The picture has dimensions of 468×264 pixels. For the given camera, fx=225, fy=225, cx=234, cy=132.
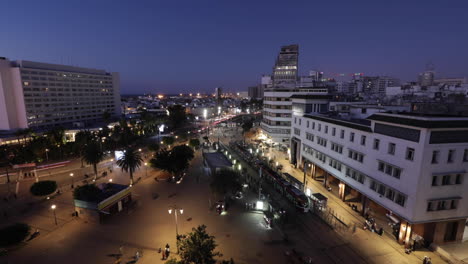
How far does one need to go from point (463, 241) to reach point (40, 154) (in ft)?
275

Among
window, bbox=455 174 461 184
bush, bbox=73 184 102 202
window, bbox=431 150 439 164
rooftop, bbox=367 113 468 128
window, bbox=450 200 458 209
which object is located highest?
rooftop, bbox=367 113 468 128

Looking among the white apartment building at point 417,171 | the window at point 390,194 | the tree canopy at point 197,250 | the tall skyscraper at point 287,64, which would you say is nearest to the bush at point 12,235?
the tree canopy at point 197,250

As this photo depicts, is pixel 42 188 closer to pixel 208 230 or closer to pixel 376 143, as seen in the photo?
pixel 208 230

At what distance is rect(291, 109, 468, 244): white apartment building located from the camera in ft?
78.7

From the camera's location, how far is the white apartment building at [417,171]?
78.7 ft

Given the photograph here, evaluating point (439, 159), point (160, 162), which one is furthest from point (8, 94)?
point (439, 159)

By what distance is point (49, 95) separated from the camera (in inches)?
4067

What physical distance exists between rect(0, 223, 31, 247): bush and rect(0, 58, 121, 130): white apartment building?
288ft

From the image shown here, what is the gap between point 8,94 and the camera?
90.6m

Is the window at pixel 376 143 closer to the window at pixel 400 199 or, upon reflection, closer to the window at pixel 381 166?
the window at pixel 381 166

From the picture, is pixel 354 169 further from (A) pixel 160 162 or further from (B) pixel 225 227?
(A) pixel 160 162

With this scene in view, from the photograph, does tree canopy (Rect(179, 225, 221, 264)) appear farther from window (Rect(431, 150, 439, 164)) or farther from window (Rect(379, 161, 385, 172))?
window (Rect(431, 150, 439, 164))

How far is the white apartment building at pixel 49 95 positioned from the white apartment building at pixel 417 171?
112m

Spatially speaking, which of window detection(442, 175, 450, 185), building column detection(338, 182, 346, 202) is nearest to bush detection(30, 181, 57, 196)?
building column detection(338, 182, 346, 202)
